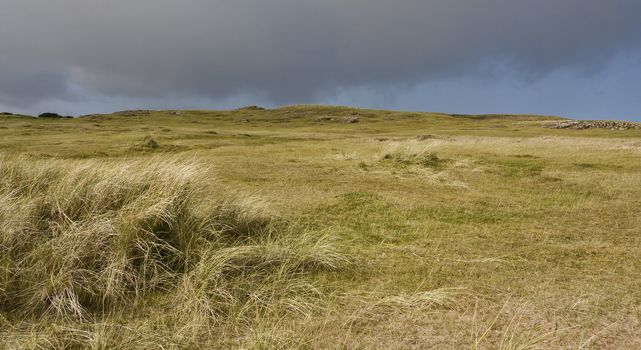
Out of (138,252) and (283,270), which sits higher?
(138,252)

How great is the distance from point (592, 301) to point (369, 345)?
115 inches

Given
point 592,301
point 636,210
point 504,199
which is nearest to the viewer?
point 592,301

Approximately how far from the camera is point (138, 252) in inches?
231

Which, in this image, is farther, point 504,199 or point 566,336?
point 504,199

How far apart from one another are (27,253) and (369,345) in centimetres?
417

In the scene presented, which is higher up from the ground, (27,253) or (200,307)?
(27,253)

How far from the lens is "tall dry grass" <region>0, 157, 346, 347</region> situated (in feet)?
16.2

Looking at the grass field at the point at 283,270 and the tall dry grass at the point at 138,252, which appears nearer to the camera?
the grass field at the point at 283,270

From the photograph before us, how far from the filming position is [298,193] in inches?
479

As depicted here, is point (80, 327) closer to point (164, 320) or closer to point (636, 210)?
point (164, 320)

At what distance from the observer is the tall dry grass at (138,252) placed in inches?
194

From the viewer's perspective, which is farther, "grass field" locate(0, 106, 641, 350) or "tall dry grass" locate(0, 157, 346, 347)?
"tall dry grass" locate(0, 157, 346, 347)

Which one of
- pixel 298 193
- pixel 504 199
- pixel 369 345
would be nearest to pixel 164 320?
pixel 369 345

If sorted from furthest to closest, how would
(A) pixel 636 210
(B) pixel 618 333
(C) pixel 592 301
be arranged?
(A) pixel 636 210
(C) pixel 592 301
(B) pixel 618 333
